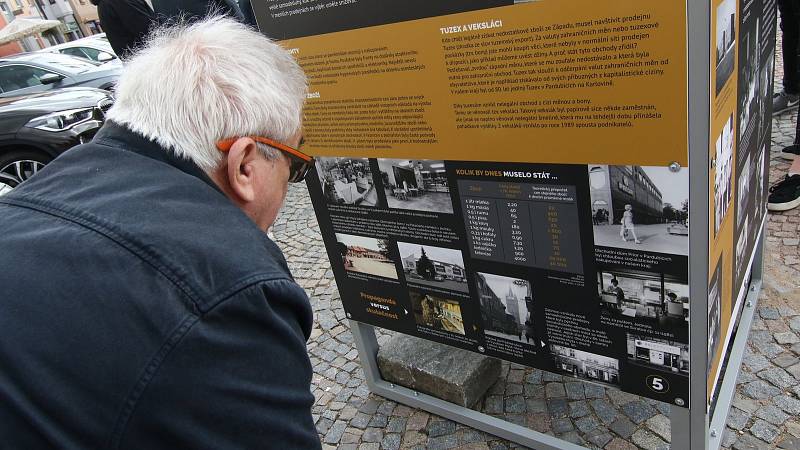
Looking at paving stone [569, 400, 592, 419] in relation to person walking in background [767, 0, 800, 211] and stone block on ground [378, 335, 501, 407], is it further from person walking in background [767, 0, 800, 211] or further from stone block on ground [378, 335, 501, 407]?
person walking in background [767, 0, 800, 211]

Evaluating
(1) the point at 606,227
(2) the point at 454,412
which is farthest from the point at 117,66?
(1) the point at 606,227

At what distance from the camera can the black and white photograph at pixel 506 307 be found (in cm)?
221

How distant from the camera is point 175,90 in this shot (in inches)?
53.2

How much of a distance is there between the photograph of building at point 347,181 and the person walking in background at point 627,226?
101 cm

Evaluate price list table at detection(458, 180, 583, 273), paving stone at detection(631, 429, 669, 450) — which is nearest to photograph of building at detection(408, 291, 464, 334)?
price list table at detection(458, 180, 583, 273)

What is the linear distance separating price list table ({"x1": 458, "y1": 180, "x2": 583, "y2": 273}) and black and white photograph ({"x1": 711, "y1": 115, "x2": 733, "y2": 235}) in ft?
1.42

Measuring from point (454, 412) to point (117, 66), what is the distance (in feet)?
34.7

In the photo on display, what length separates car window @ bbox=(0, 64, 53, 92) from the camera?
32.0 ft

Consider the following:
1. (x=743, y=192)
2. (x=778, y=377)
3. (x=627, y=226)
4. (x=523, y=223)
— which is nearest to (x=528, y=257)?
(x=523, y=223)

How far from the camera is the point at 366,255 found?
8.68 feet

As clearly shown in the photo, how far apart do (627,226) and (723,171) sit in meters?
0.42

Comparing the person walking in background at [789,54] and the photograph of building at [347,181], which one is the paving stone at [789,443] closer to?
the photograph of building at [347,181]

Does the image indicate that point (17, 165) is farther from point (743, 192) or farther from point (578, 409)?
point (743, 192)

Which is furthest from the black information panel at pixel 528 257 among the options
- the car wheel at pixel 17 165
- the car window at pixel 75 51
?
the car window at pixel 75 51
